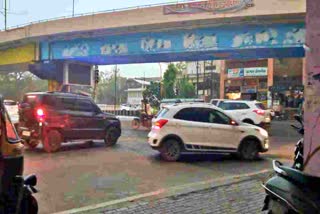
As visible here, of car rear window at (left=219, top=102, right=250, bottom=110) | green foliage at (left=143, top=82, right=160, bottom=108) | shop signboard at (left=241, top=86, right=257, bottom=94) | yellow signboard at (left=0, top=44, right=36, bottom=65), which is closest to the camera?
car rear window at (left=219, top=102, right=250, bottom=110)

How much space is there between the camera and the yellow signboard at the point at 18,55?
101ft

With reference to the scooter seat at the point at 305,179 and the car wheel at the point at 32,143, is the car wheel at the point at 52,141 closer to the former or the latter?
the car wheel at the point at 32,143

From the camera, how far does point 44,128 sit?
13609 millimetres

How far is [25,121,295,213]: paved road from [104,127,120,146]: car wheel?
2.69 feet

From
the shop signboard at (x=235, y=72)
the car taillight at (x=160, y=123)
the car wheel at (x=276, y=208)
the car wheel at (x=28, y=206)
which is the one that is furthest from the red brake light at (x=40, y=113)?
the shop signboard at (x=235, y=72)

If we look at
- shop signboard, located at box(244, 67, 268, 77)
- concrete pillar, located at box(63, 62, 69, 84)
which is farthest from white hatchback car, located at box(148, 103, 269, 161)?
shop signboard, located at box(244, 67, 268, 77)

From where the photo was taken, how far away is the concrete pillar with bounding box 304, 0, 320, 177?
4766mm

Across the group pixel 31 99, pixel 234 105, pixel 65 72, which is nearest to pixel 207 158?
pixel 31 99

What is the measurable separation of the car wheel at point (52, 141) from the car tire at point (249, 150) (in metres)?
5.59

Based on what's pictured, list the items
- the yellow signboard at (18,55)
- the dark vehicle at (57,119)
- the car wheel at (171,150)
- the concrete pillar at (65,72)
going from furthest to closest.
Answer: the yellow signboard at (18,55), the concrete pillar at (65,72), the dark vehicle at (57,119), the car wheel at (171,150)

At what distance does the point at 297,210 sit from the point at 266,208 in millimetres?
881

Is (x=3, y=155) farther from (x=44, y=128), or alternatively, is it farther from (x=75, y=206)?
(x=44, y=128)

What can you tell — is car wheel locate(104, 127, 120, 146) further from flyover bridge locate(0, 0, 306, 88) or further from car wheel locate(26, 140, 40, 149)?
flyover bridge locate(0, 0, 306, 88)

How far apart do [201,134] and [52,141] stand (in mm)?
4710
